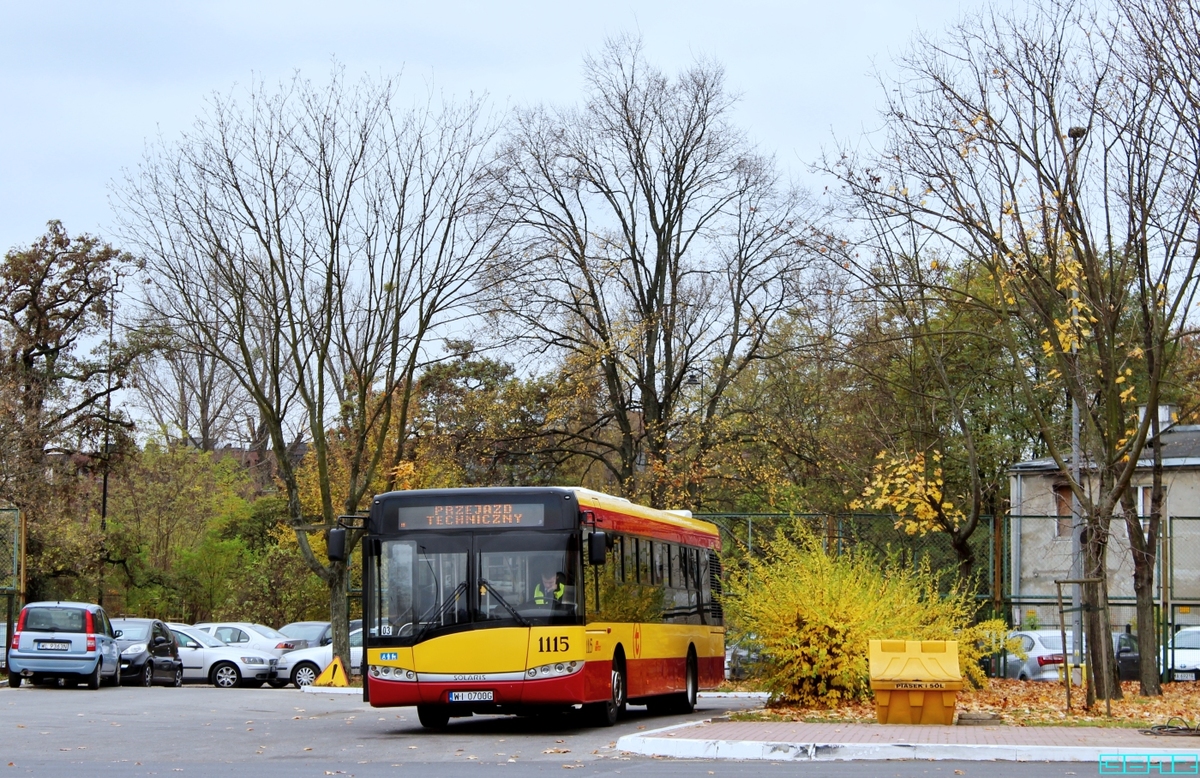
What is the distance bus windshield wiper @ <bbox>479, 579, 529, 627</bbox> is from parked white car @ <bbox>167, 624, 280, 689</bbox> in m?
17.4

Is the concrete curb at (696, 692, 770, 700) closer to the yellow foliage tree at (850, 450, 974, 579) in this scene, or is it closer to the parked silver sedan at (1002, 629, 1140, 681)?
the yellow foliage tree at (850, 450, 974, 579)

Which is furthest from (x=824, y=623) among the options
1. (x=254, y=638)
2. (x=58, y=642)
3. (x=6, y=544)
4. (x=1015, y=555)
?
(x=6, y=544)

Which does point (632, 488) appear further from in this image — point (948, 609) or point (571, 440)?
point (948, 609)

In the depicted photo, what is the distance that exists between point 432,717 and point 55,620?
13.0 meters

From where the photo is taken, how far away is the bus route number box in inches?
634

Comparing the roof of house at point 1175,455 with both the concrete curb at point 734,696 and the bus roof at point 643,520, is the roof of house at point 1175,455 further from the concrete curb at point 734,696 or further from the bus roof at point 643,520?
the bus roof at point 643,520

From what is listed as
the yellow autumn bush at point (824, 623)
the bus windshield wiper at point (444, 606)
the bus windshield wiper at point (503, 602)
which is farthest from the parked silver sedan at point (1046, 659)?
the bus windshield wiper at point (444, 606)

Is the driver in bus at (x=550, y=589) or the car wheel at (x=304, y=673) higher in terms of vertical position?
the driver in bus at (x=550, y=589)

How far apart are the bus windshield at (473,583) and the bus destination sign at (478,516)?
4.8 inches

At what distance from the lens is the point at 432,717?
18.1 m

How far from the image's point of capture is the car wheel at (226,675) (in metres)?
32.9

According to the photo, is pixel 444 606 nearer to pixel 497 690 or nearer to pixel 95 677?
pixel 497 690

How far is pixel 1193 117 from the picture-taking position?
1797 cm

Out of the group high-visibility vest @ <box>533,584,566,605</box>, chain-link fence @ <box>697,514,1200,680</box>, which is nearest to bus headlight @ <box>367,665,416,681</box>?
high-visibility vest @ <box>533,584,566,605</box>
